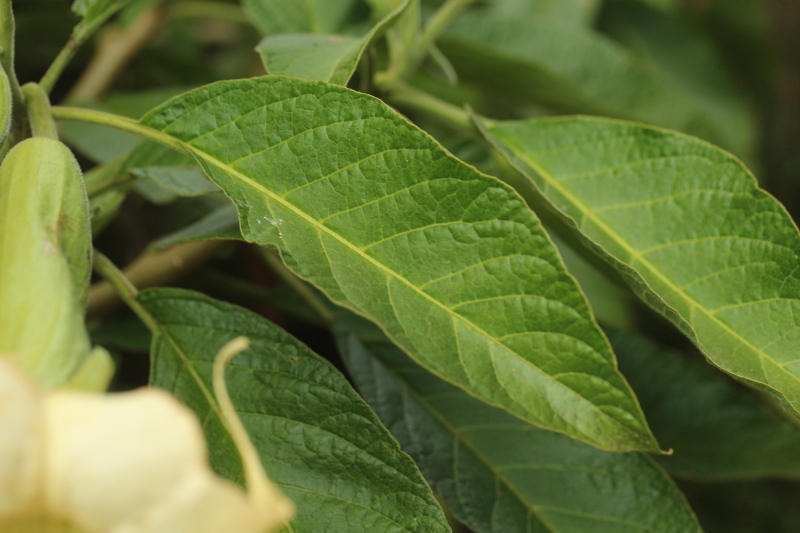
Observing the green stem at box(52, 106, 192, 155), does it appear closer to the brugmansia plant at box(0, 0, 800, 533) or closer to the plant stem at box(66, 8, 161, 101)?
the brugmansia plant at box(0, 0, 800, 533)

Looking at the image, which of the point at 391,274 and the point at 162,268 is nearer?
the point at 391,274

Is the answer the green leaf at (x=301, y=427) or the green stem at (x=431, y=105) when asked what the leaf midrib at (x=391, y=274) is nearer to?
the green leaf at (x=301, y=427)

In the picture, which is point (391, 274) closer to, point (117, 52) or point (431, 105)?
point (431, 105)

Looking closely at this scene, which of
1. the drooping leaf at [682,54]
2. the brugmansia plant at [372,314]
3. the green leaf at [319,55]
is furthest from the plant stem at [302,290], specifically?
the drooping leaf at [682,54]

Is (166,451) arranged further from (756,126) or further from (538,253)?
(756,126)

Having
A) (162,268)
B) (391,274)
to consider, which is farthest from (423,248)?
(162,268)

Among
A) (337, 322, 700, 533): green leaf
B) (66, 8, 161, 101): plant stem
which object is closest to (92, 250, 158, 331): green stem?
(337, 322, 700, 533): green leaf
